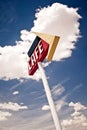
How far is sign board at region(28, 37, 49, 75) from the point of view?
6434 mm

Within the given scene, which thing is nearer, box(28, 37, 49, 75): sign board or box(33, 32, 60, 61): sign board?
box(33, 32, 60, 61): sign board

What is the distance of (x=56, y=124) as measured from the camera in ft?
17.7

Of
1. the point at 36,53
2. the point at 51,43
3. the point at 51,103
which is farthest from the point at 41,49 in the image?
the point at 51,103

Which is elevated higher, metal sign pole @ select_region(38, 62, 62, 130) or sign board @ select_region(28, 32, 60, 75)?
sign board @ select_region(28, 32, 60, 75)

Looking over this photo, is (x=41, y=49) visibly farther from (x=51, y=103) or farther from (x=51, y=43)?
(x=51, y=103)

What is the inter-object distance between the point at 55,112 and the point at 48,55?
1.51 metres

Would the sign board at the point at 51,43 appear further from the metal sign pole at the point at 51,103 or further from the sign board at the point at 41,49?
the metal sign pole at the point at 51,103

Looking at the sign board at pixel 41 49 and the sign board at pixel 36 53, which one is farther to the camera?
the sign board at pixel 36 53

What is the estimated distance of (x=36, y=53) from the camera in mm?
6852

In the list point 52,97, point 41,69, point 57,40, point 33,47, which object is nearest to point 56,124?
point 52,97

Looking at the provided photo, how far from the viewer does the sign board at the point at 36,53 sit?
253 inches

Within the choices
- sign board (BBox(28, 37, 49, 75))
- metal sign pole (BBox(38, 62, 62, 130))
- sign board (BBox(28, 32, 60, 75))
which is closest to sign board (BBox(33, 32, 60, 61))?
sign board (BBox(28, 32, 60, 75))

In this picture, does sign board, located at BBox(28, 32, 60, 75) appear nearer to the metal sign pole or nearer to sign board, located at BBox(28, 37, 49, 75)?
sign board, located at BBox(28, 37, 49, 75)

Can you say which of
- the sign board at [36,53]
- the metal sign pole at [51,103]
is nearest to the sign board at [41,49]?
the sign board at [36,53]
